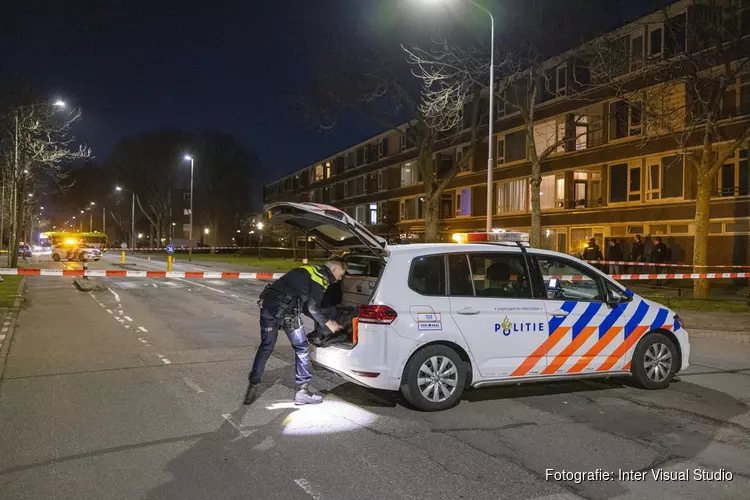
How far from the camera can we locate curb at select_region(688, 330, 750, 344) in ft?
38.6

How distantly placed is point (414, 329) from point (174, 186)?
207 feet

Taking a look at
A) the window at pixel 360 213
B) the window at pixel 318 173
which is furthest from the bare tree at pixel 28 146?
the window at pixel 318 173

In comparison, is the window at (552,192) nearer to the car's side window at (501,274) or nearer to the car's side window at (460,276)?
the car's side window at (501,274)

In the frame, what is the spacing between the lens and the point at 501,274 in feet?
22.7

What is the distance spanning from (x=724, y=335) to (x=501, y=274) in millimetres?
7495

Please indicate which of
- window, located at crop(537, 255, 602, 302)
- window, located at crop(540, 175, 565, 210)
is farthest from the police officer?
window, located at crop(540, 175, 565, 210)

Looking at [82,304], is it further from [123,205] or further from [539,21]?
[123,205]

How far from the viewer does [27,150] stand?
99.3 feet

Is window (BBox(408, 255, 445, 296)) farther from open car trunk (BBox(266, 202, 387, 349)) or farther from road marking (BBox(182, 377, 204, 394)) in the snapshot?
road marking (BBox(182, 377, 204, 394))

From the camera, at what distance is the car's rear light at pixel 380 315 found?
6.21m

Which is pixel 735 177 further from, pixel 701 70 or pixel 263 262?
pixel 263 262

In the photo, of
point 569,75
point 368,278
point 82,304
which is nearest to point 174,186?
point 569,75

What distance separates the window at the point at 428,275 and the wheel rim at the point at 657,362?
9.02ft

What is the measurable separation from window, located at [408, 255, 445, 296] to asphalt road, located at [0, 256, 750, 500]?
123cm
